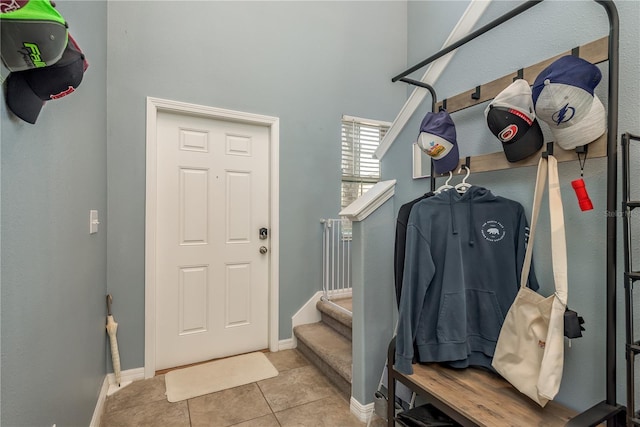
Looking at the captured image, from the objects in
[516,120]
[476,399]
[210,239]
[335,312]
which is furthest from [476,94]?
[210,239]

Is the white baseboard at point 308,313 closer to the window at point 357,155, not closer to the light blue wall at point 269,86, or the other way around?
the light blue wall at point 269,86

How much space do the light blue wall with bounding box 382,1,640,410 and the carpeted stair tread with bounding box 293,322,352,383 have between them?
126cm

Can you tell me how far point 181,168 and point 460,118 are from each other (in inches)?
81.8

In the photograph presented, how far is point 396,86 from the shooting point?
3.42 metres

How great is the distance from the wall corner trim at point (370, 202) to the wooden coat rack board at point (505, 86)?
44 centimetres

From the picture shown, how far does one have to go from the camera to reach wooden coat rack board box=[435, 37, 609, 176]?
102 cm

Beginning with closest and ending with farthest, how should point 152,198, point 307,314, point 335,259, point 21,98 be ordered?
point 21,98 < point 152,198 < point 307,314 < point 335,259

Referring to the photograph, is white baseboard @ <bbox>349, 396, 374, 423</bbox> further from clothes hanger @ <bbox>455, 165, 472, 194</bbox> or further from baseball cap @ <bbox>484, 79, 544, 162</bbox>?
baseball cap @ <bbox>484, 79, 544, 162</bbox>

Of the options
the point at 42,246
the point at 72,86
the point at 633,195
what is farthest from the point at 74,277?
the point at 633,195

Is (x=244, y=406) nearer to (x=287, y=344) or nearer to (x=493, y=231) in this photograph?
(x=287, y=344)

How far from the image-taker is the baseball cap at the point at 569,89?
3.11ft

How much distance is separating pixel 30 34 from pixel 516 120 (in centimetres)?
145

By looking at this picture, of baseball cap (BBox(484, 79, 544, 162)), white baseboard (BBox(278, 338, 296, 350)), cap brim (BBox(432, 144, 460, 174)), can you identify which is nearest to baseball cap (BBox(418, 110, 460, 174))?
cap brim (BBox(432, 144, 460, 174))

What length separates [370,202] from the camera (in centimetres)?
177
